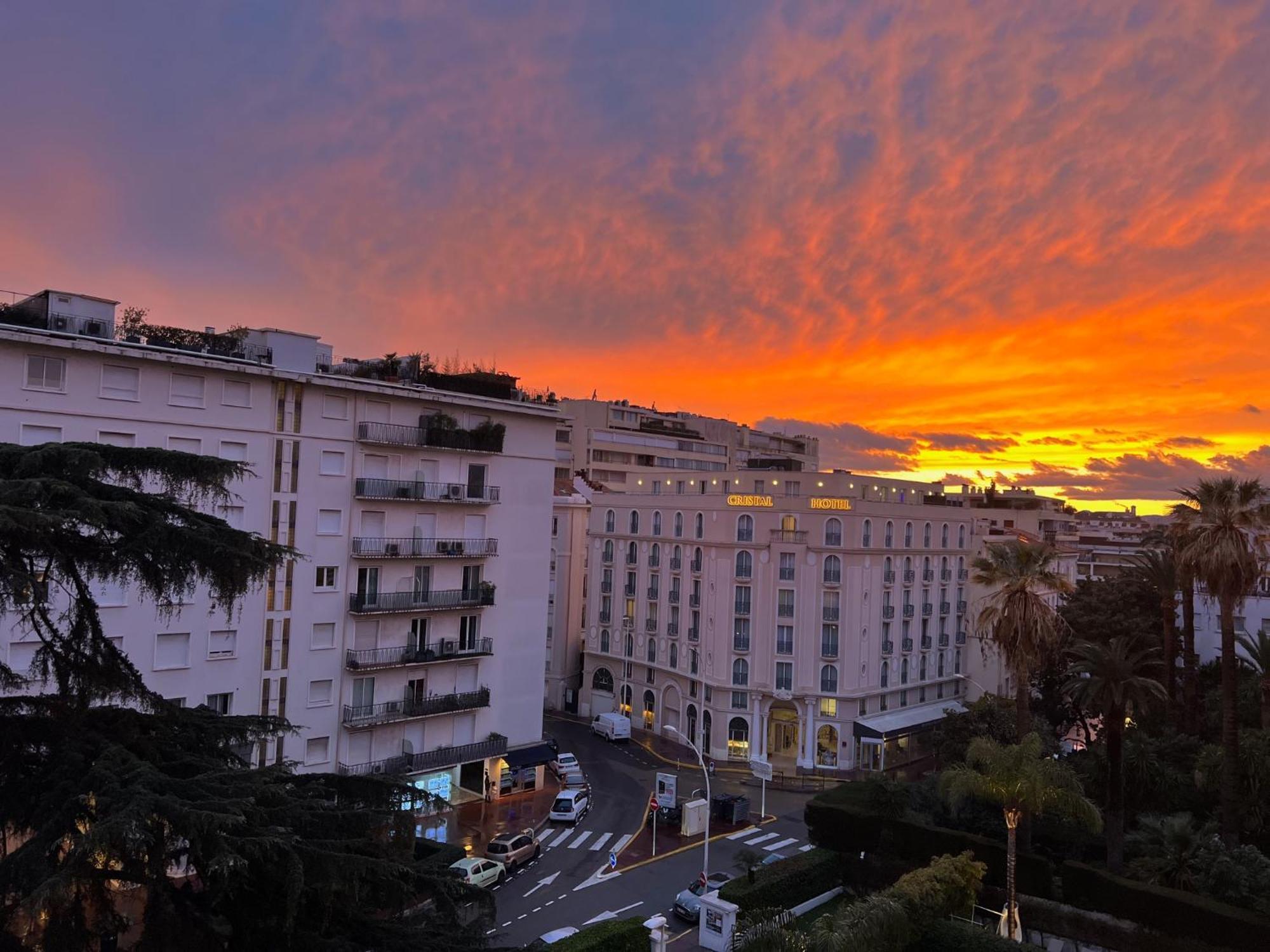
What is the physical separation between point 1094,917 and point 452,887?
101 feet

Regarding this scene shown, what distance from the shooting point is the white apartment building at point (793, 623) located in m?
58.9

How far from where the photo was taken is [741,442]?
13350 centimetres

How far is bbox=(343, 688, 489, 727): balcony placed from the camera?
40.7 m

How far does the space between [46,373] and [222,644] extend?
13.1 m

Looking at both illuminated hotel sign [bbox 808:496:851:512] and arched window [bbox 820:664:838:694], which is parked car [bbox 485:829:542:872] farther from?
illuminated hotel sign [bbox 808:496:851:512]

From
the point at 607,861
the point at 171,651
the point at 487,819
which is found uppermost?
the point at 171,651

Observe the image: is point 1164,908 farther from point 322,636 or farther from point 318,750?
point 322,636

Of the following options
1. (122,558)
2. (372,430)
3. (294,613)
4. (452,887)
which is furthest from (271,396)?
(452,887)

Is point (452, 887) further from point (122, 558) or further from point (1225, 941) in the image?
point (1225, 941)

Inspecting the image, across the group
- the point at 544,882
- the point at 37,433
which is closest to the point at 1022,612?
the point at 544,882

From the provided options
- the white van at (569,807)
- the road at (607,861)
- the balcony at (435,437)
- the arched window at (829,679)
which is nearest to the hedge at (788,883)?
the road at (607,861)

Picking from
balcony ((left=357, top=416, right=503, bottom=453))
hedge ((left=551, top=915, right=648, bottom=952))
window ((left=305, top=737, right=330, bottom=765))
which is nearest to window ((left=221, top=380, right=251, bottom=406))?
balcony ((left=357, top=416, right=503, bottom=453))

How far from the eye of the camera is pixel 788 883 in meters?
34.4

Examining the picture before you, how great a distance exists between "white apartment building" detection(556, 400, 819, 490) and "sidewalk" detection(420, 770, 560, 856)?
149 ft
